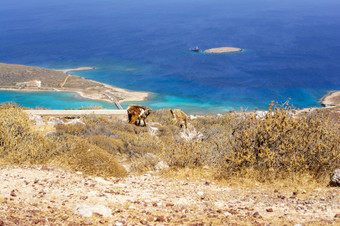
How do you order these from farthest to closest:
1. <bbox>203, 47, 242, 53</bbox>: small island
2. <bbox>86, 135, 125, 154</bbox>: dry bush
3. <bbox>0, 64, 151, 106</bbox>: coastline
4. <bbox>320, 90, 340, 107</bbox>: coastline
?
<bbox>203, 47, 242, 53</bbox>: small island < <bbox>0, 64, 151, 106</bbox>: coastline < <bbox>320, 90, 340, 107</bbox>: coastline < <bbox>86, 135, 125, 154</bbox>: dry bush

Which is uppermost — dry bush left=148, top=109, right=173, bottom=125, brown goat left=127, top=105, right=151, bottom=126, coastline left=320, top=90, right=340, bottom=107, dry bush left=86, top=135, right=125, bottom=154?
dry bush left=86, top=135, right=125, bottom=154

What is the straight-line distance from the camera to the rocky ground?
4227 millimetres

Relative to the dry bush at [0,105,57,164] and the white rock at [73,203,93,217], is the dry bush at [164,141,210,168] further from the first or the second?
the white rock at [73,203,93,217]

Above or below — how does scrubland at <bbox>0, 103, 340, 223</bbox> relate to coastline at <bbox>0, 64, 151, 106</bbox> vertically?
above

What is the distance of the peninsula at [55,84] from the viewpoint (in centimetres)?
5125

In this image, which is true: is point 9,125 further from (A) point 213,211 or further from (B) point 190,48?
(B) point 190,48

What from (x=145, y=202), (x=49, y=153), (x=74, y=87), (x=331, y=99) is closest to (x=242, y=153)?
(x=145, y=202)

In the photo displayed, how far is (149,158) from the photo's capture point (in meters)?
7.46

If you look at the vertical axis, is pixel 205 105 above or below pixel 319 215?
below

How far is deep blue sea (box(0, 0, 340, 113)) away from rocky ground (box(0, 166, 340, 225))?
2248 centimetres

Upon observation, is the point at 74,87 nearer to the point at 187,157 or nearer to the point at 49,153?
the point at 49,153

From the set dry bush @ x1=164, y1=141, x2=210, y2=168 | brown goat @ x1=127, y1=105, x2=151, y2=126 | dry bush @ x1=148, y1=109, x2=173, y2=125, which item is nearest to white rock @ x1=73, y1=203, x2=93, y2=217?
dry bush @ x1=164, y1=141, x2=210, y2=168

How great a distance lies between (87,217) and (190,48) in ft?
281

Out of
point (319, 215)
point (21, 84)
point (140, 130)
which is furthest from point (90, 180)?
point (21, 84)
